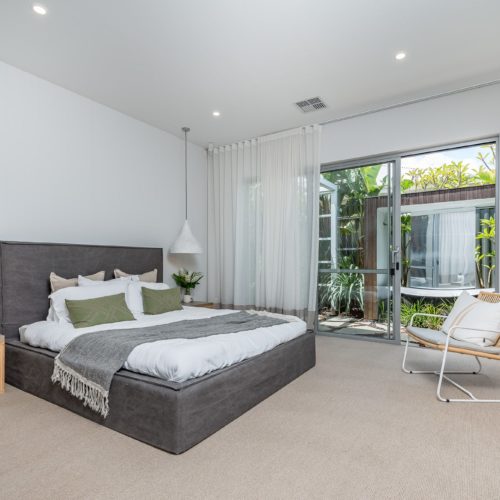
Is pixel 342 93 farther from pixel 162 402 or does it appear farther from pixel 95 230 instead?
pixel 162 402

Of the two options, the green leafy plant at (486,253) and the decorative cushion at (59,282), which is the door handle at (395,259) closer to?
the green leafy plant at (486,253)

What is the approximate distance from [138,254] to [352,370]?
2.78 meters

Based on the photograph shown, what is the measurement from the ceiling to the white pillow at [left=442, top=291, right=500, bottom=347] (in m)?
2.23

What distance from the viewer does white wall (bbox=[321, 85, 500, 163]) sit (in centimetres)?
376

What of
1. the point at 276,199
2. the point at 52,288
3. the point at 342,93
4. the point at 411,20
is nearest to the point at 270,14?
the point at 411,20

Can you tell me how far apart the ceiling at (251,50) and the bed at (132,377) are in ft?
5.70

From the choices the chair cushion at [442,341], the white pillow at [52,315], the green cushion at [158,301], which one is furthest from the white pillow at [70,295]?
the chair cushion at [442,341]

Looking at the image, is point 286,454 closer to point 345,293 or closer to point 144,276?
point 144,276

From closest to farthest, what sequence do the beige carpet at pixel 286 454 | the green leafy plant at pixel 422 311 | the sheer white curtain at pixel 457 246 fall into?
1. the beige carpet at pixel 286 454
2. the sheer white curtain at pixel 457 246
3. the green leafy plant at pixel 422 311

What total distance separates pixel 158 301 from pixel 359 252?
270cm

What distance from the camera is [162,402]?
194cm

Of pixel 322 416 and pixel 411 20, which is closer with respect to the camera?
pixel 322 416

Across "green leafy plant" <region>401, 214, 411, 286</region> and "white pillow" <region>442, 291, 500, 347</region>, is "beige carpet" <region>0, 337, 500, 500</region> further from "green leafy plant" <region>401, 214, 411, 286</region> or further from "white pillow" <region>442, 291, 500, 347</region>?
"green leafy plant" <region>401, 214, 411, 286</region>

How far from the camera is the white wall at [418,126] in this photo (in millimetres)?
3760
